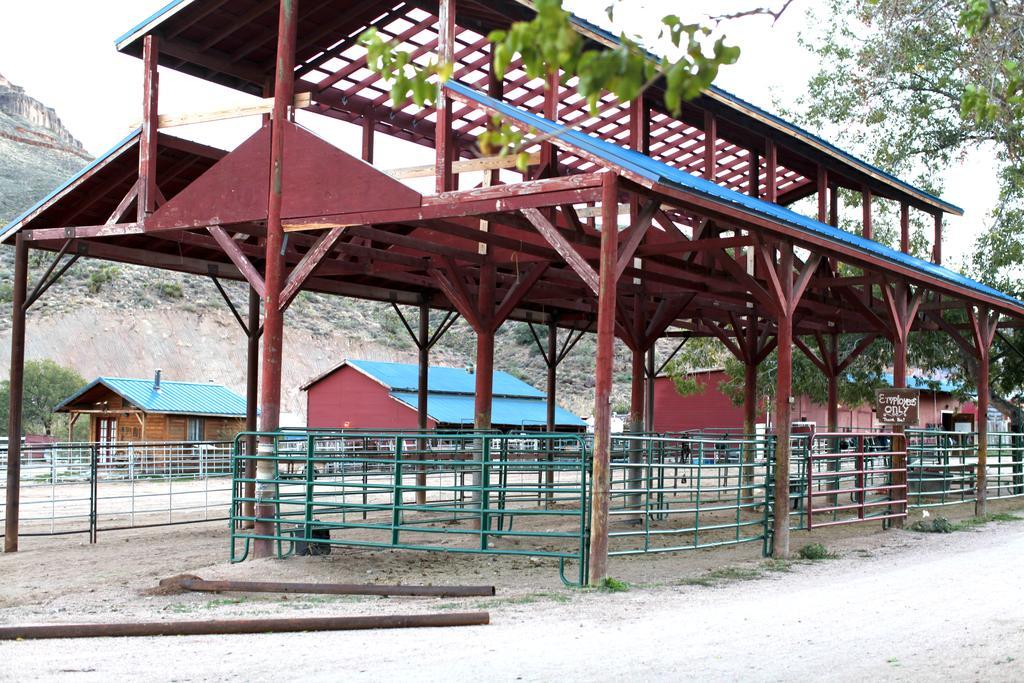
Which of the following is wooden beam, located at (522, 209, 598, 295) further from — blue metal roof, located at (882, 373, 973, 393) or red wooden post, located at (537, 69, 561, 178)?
blue metal roof, located at (882, 373, 973, 393)

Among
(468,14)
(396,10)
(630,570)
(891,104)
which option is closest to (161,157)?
(396,10)

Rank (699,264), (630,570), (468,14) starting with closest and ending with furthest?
(630,570)
(468,14)
(699,264)

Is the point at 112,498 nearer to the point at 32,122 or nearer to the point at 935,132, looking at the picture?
Answer: the point at 935,132

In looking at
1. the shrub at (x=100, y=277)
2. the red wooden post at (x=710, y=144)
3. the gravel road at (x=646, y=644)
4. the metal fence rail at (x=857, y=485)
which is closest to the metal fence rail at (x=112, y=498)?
the gravel road at (x=646, y=644)

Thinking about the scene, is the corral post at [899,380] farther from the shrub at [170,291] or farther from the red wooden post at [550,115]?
the shrub at [170,291]

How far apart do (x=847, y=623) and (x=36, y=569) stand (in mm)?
9131

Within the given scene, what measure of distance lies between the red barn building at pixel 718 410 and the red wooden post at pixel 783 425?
101ft

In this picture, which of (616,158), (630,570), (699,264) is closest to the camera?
(616,158)

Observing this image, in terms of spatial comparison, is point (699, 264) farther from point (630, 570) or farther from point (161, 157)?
point (161, 157)

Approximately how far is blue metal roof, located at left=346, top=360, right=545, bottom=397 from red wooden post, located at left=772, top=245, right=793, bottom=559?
1154 inches

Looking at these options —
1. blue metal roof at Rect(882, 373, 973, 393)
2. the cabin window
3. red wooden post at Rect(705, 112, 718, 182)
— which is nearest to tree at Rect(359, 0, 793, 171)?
red wooden post at Rect(705, 112, 718, 182)

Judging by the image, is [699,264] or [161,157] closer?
[161,157]

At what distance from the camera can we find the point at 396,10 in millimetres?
14305

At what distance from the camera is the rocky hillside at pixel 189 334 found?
69.1m
